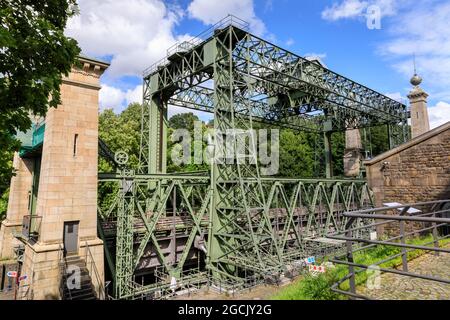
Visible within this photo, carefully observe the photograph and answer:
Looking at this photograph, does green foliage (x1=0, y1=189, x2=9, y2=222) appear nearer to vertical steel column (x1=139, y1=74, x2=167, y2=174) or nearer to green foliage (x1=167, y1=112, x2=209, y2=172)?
vertical steel column (x1=139, y1=74, x2=167, y2=174)

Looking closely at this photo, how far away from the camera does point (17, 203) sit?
16.5 metres

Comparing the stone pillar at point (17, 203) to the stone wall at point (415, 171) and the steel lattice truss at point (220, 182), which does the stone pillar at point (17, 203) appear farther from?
the stone wall at point (415, 171)

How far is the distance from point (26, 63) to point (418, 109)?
3449 centimetres

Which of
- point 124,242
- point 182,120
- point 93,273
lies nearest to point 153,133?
point 124,242

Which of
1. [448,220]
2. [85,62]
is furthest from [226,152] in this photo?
[448,220]

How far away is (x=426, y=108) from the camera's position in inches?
1184

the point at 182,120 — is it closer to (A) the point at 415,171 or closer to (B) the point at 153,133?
(B) the point at 153,133

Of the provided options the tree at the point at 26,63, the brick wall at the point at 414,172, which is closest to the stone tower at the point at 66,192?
the tree at the point at 26,63

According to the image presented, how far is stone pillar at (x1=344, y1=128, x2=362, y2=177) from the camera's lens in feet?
141

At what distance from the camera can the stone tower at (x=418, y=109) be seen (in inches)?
1174

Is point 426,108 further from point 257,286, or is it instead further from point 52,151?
point 52,151

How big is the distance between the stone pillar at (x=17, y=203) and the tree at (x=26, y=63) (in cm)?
1328

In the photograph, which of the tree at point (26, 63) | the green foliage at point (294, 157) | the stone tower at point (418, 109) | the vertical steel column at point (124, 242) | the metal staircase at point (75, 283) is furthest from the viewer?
the green foliage at point (294, 157)
